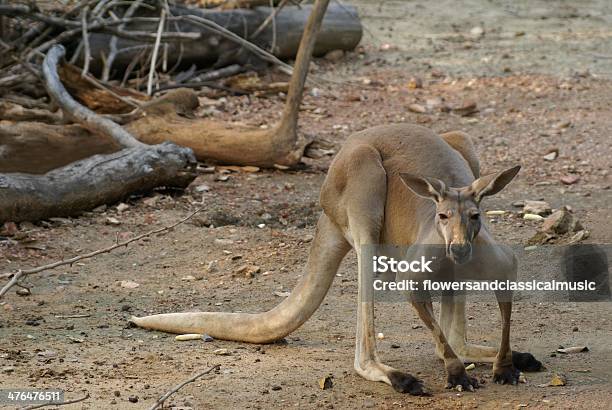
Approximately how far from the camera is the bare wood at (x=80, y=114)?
26.6ft

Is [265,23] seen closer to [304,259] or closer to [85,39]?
[85,39]

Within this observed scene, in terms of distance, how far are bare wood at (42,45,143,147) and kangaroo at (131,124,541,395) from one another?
2929mm

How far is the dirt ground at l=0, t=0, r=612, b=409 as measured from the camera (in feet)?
15.1

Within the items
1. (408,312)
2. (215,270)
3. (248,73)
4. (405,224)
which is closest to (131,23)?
(248,73)

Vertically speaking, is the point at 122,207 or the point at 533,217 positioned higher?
the point at 533,217

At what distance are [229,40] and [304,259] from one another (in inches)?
200

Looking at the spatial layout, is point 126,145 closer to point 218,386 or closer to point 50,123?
point 50,123

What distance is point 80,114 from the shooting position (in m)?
8.23

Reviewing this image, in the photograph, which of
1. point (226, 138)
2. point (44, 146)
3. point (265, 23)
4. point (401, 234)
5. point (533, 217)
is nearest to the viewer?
point (401, 234)

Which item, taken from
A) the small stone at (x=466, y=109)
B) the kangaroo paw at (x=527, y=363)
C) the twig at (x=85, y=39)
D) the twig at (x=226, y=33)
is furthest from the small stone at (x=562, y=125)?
the kangaroo paw at (x=527, y=363)

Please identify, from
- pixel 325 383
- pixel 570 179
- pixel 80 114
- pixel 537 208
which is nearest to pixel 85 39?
pixel 80 114

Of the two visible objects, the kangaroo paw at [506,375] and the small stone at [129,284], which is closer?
the kangaroo paw at [506,375]

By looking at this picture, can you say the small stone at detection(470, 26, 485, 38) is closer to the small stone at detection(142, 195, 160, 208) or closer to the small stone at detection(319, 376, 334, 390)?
the small stone at detection(142, 195, 160, 208)

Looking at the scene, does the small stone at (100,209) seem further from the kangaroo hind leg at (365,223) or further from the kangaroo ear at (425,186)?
the kangaroo ear at (425,186)
